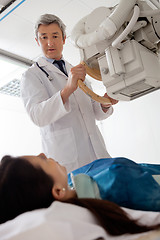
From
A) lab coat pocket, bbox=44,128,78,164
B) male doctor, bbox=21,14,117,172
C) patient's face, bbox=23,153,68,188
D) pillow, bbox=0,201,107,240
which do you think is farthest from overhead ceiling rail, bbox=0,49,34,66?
pillow, bbox=0,201,107,240

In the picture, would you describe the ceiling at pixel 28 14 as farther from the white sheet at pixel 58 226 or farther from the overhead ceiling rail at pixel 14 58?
the white sheet at pixel 58 226

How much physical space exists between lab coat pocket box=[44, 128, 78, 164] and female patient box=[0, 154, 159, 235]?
2.05 feet

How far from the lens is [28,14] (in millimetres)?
2604

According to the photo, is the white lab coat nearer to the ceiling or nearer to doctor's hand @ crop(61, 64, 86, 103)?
doctor's hand @ crop(61, 64, 86, 103)

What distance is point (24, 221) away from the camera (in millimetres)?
662

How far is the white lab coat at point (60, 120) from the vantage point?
152 centimetres

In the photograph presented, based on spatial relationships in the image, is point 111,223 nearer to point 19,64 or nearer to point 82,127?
point 82,127

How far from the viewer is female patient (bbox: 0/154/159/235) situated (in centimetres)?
72

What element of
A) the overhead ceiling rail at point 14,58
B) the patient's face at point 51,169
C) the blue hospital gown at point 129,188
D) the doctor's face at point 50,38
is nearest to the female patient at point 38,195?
the patient's face at point 51,169

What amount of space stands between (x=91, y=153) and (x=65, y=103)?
37cm

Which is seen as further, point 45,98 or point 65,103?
point 45,98

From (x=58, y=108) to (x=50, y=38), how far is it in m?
0.55

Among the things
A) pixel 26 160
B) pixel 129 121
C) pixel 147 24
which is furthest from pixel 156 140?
pixel 26 160

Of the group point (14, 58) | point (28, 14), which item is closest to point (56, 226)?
point (28, 14)
